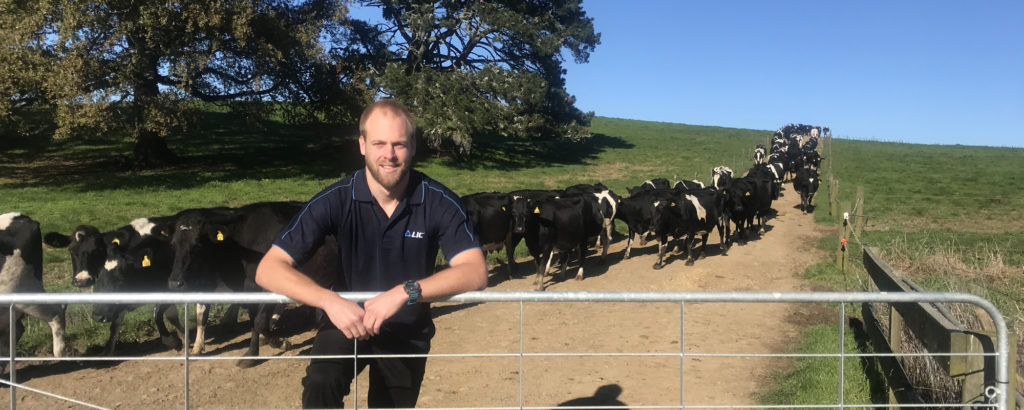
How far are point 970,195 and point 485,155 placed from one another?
22.4 meters

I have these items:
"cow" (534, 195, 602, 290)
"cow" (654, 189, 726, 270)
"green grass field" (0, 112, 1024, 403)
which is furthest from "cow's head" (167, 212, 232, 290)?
"cow" (654, 189, 726, 270)

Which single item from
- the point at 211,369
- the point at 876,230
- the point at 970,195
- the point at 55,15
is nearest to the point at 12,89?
the point at 55,15

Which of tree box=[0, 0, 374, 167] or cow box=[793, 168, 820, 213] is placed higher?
tree box=[0, 0, 374, 167]

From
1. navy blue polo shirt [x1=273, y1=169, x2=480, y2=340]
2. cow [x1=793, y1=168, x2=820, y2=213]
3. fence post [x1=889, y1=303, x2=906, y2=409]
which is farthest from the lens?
cow [x1=793, y1=168, x2=820, y2=213]

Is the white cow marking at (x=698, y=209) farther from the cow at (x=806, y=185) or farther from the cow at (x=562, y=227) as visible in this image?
the cow at (x=806, y=185)

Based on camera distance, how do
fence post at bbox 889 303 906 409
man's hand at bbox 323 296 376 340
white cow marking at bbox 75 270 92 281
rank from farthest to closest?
white cow marking at bbox 75 270 92 281 < fence post at bbox 889 303 906 409 < man's hand at bbox 323 296 376 340

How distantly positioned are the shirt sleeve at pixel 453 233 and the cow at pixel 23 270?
673 cm

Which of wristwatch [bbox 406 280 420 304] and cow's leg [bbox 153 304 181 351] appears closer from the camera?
wristwatch [bbox 406 280 420 304]

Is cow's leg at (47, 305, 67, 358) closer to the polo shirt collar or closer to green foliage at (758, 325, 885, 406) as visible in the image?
the polo shirt collar

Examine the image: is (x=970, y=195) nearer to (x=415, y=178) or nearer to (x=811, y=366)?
(x=811, y=366)

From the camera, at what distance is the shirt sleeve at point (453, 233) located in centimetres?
345

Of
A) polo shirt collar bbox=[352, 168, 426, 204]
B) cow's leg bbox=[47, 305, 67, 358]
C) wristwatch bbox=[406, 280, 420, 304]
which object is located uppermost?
polo shirt collar bbox=[352, 168, 426, 204]

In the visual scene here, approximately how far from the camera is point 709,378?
7.43m

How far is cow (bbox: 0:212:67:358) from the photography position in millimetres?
7859
